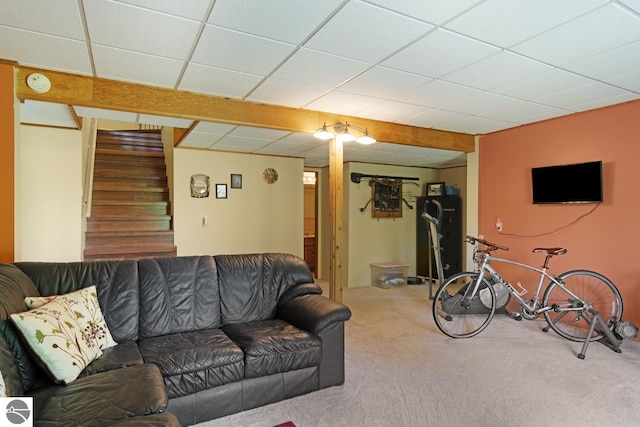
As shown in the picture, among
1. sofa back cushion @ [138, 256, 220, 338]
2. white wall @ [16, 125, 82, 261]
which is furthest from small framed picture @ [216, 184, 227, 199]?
sofa back cushion @ [138, 256, 220, 338]

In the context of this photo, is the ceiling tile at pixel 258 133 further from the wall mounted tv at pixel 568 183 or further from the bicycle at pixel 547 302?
the wall mounted tv at pixel 568 183

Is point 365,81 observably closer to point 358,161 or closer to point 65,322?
point 65,322

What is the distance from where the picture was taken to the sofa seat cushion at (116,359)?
1.95 m

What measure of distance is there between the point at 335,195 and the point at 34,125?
10.9 ft

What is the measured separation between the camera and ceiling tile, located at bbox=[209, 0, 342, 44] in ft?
6.10

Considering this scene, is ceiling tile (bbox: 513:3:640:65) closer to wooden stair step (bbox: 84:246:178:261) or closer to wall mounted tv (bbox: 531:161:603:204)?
wall mounted tv (bbox: 531:161:603:204)

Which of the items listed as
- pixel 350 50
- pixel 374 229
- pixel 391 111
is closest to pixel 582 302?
pixel 391 111

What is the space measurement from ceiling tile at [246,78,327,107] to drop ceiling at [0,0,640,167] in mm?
17

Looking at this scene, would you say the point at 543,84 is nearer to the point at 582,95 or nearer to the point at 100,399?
the point at 582,95

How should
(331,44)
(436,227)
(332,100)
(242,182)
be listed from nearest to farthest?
(331,44) < (332,100) < (436,227) < (242,182)

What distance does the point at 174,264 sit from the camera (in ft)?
9.27

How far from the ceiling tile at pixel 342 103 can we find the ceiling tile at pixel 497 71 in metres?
0.79

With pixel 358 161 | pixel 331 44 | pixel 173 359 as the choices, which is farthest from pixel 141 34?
pixel 358 161

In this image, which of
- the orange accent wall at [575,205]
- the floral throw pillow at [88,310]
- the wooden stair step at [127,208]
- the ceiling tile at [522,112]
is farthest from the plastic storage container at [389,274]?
the floral throw pillow at [88,310]
